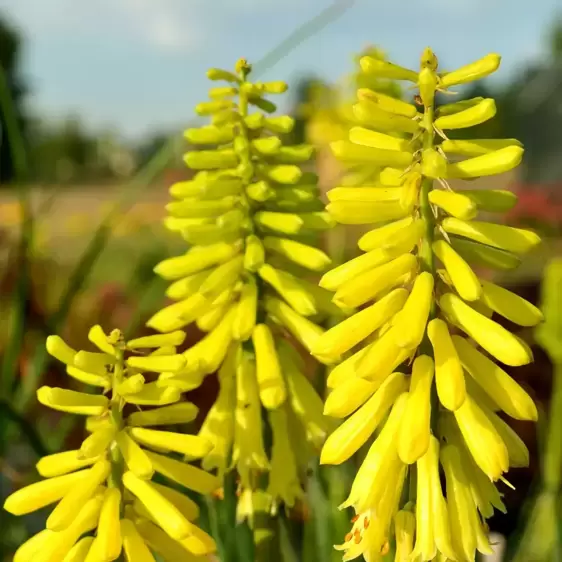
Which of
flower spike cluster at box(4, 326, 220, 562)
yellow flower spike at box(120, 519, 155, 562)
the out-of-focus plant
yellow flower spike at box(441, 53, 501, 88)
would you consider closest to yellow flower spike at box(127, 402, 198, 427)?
flower spike cluster at box(4, 326, 220, 562)

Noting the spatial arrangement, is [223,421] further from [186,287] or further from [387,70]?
[387,70]

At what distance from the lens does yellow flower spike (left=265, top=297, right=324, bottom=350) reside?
1024mm

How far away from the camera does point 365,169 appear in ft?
5.45

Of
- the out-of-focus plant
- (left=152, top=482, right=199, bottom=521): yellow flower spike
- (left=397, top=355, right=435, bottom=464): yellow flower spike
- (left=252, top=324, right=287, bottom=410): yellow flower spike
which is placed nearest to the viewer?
(left=397, top=355, right=435, bottom=464): yellow flower spike

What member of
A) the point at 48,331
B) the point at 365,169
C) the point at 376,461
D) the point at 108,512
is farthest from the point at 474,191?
the point at 48,331

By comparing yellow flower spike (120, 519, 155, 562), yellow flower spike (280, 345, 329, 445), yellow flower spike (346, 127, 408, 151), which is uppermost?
yellow flower spike (346, 127, 408, 151)

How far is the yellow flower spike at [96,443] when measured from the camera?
0.76 m

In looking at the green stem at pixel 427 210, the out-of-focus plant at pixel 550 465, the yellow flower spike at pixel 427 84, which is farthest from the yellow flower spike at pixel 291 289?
the out-of-focus plant at pixel 550 465

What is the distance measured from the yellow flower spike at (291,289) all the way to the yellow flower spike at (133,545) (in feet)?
1.11

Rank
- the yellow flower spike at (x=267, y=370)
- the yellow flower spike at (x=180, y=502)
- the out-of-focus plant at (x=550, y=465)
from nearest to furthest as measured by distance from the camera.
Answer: the yellow flower spike at (x=180, y=502) < the yellow flower spike at (x=267, y=370) < the out-of-focus plant at (x=550, y=465)

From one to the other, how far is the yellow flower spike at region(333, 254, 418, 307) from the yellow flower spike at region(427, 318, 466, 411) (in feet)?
0.20

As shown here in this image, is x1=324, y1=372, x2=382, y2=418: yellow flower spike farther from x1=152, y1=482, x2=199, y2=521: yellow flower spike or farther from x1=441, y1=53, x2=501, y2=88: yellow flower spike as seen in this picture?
x1=441, y1=53, x2=501, y2=88: yellow flower spike

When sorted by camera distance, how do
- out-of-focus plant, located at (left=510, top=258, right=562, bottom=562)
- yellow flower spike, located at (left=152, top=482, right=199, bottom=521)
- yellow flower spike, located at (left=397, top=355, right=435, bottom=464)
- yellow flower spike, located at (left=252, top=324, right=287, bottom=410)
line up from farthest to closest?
out-of-focus plant, located at (left=510, top=258, right=562, bottom=562)
yellow flower spike, located at (left=252, top=324, right=287, bottom=410)
yellow flower spike, located at (left=152, top=482, right=199, bottom=521)
yellow flower spike, located at (left=397, top=355, right=435, bottom=464)

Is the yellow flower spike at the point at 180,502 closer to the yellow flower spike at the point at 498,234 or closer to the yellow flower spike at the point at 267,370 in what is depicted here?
the yellow flower spike at the point at 267,370
